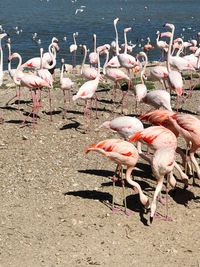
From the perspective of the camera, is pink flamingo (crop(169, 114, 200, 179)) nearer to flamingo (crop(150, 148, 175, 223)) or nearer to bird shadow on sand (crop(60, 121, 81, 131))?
flamingo (crop(150, 148, 175, 223))

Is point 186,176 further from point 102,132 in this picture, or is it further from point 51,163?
point 102,132

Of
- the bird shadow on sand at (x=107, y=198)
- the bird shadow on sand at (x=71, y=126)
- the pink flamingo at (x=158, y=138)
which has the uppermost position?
the pink flamingo at (x=158, y=138)

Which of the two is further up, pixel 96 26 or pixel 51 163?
pixel 51 163

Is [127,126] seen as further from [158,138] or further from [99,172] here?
[158,138]

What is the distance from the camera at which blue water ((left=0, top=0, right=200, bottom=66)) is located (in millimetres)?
31353

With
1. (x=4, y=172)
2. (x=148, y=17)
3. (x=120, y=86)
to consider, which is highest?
(x=4, y=172)

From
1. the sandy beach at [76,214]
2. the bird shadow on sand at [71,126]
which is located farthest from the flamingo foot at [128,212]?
the bird shadow on sand at [71,126]

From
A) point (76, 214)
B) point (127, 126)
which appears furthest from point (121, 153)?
point (127, 126)

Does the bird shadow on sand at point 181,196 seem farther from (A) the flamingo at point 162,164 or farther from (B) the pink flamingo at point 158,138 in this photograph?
(B) the pink flamingo at point 158,138

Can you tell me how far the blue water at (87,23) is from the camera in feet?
103

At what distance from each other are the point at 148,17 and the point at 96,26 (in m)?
8.92

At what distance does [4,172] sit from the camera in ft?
27.4

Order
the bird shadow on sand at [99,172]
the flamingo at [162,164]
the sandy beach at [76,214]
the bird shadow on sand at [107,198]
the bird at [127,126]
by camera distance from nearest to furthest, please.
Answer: the sandy beach at [76,214] < the flamingo at [162,164] < the bird shadow on sand at [107,198] < the bird at [127,126] < the bird shadow on sand at [99,172]

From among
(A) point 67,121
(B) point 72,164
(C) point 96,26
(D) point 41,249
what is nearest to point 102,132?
(A) point 67,121
